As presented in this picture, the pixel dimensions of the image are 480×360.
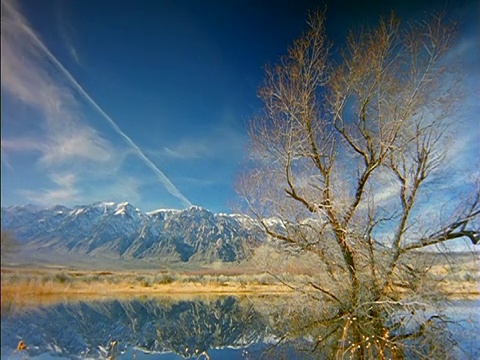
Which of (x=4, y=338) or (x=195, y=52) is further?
(x=195, y=52)

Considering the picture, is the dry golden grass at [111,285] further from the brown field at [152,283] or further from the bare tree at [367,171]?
the bare tree at [367,171]

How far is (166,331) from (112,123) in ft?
8.24

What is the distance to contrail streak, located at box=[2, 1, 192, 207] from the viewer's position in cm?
223

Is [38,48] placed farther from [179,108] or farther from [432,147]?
[432,147]

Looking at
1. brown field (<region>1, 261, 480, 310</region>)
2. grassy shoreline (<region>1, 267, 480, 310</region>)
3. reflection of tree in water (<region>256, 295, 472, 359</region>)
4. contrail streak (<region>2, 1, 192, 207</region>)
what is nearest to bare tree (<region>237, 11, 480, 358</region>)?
reflection of tree in water (<region>256, 295, 472, 359</region>)

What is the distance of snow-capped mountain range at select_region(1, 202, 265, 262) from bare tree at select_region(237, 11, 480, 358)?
72 centimetres

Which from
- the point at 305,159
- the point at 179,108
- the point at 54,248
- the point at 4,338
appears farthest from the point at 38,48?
the point at 305,159

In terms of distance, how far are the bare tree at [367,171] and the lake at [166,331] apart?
0.38 m

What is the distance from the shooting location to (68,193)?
9.55 ft

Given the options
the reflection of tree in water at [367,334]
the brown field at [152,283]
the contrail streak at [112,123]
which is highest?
the contrail streak at [112,123]

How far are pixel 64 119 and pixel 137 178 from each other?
1.68 meters

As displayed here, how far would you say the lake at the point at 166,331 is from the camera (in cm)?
251

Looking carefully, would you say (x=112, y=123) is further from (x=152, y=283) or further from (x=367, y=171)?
(x=152, y=283)

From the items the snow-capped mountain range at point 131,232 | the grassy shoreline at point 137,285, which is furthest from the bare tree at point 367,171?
the snow-capped mountain range at point 131,232
